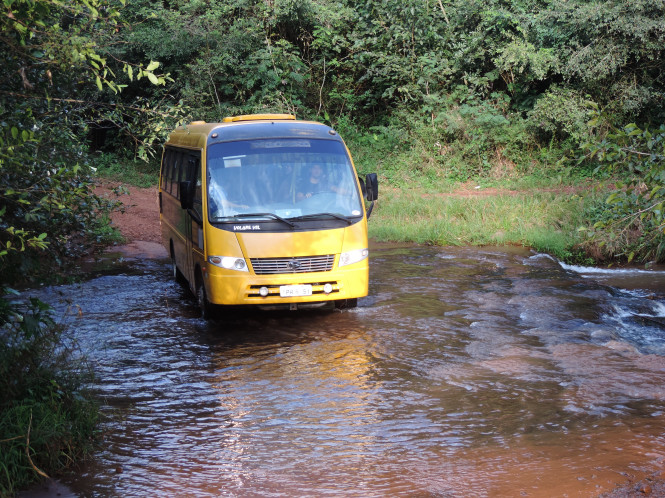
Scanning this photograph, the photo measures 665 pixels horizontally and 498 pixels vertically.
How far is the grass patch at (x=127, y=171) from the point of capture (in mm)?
22812

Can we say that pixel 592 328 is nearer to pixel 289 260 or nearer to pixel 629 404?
pixel 629 404

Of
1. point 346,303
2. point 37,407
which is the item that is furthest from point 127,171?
point 37,407

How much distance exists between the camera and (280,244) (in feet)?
30.3

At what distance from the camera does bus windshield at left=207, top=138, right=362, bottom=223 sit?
9516 mm

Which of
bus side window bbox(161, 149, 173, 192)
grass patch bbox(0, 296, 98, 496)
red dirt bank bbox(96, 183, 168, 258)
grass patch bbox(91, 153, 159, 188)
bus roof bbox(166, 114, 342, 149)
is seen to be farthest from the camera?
grass patch bbox(91, 153, 159, 188)

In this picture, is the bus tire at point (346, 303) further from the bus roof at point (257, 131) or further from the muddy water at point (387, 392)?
the bus roof at point (257, 131)

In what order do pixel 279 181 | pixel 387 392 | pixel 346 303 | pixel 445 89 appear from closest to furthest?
pixel 387 392, pixel 279 181, pixel 346 303, pixel 445 89

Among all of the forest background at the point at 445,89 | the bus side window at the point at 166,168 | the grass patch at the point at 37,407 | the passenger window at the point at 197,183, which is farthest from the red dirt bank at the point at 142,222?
the grass patch at the point at 37,407

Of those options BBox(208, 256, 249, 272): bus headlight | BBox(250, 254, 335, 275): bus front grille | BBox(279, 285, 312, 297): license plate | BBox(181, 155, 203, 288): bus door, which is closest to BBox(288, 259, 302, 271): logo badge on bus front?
BBox(250, 254, 335, 275): bus front grille

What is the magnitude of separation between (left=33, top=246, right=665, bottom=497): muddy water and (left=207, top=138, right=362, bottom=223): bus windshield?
156cm

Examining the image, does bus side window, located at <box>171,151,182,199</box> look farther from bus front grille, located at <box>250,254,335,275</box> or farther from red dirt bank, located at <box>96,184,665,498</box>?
bus front grille, located at <box>250,254,335,275</box>

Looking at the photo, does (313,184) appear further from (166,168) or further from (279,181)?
(166,168)

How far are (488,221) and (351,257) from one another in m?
7.52

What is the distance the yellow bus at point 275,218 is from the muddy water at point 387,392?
2.02ft
